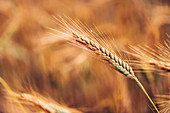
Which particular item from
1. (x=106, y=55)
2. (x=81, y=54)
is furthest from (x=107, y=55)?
A: (x=81, y=54)

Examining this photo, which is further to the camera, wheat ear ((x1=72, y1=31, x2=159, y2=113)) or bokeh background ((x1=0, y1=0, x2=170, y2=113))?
bokeh background ((x1=0, y1=0, x2=170, y2=113))

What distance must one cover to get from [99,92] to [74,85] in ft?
0.62

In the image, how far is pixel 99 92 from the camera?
1.14 meters

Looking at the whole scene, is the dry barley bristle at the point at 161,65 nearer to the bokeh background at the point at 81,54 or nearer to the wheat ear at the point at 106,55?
the wheat ear at the point at 106,55

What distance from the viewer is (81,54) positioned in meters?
1.22

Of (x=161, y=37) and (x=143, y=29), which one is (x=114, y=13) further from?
(x=161, y=37)

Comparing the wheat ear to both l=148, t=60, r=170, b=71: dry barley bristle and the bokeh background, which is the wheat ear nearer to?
l=148, t=60, r=170, b=71: dry barley bristle

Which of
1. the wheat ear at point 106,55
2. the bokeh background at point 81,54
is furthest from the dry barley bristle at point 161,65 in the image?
the bokeh background at point 81,54

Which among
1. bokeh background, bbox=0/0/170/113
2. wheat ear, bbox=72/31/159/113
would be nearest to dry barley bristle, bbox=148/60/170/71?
wheat ear, bbox=72/31/159/113

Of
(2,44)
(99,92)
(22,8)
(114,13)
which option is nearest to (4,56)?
(2,44)

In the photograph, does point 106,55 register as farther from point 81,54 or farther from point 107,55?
point 81,54

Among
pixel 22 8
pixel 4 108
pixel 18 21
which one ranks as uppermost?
pixel 22 8

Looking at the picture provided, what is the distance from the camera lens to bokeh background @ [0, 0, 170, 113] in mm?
1001

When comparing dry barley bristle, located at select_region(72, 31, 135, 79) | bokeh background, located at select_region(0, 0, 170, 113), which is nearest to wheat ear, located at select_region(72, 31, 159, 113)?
dry barley bristle, located at select_region(72, 31, 135, 79)
